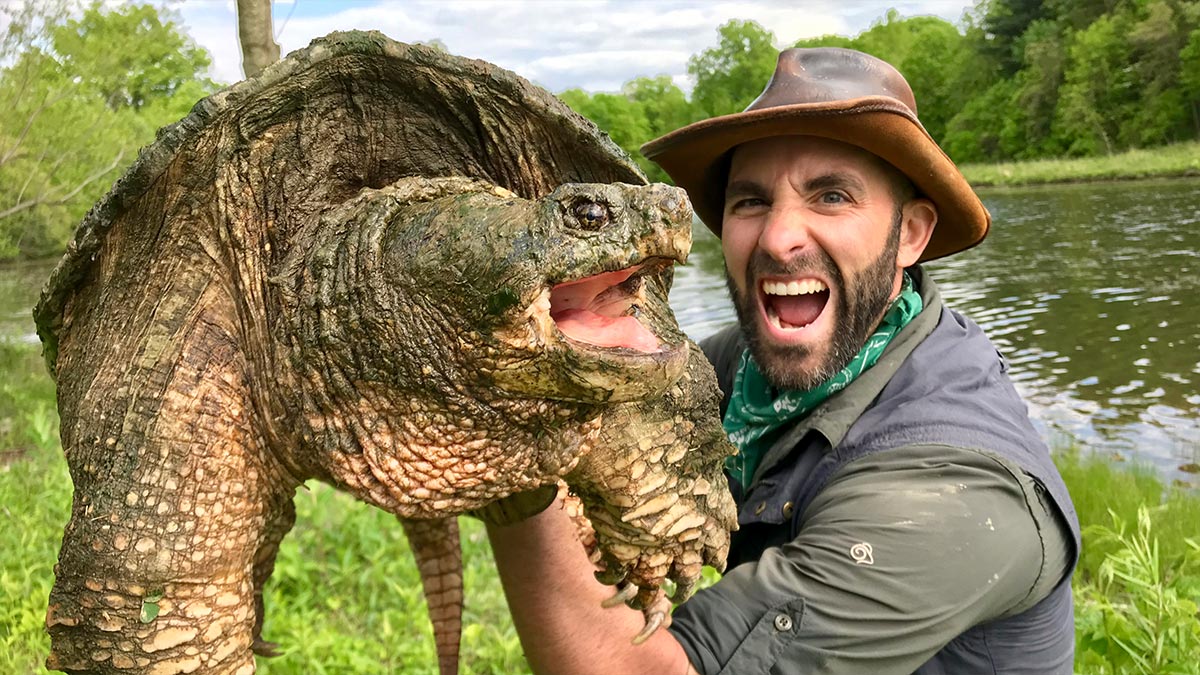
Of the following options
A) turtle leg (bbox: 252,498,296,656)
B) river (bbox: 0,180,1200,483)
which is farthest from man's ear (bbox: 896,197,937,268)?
river (bbox: 0,180,1200,483)

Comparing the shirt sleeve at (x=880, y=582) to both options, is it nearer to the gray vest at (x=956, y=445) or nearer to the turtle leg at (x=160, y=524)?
the gray vest at (x=956, y=445)

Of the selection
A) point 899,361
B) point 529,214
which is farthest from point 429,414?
point 899,361

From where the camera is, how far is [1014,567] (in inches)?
67.4

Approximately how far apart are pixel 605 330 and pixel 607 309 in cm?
6

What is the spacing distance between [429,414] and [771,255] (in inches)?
54.7

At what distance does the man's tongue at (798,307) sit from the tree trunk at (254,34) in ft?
5.56

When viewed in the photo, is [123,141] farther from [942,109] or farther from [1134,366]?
[942,109]

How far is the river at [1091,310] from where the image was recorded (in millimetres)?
7609

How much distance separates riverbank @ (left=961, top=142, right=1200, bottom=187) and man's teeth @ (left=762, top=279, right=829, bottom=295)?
93.3 ft

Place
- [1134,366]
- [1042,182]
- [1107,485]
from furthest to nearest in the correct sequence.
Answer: [1042,182] → [1134,366] → [1107,485]

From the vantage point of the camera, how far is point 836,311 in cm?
231

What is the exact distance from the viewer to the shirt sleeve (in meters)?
1.62

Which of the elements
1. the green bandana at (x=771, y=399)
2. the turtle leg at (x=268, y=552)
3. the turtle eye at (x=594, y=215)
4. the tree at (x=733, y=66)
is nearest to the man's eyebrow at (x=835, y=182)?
the green bandana at (x=771, y=399)

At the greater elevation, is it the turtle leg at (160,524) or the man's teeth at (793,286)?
the turtle leg at (160,524)
